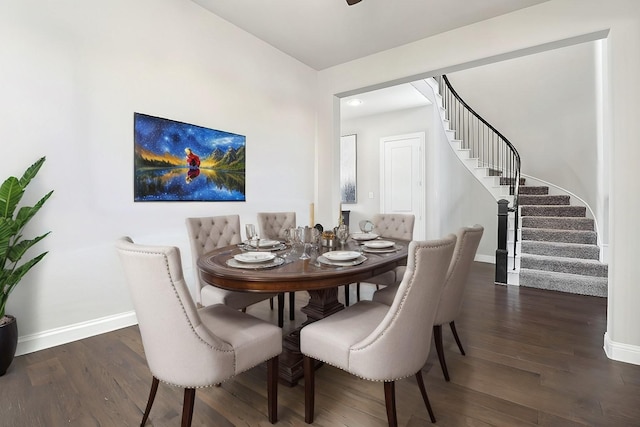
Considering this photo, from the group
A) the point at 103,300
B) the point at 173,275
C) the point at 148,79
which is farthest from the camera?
the point at 148,79

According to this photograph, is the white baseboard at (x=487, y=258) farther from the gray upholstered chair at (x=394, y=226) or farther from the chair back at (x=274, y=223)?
the chair back at (x=274, y=223)

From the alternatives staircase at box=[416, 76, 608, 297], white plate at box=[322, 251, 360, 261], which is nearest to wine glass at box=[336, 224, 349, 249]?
white plate at box=[322, 251, 360, 261]

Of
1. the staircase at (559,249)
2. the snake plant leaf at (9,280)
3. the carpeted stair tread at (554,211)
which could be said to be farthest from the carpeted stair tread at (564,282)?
the snake plant leaf at (9,280)

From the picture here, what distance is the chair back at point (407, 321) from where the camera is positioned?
4.26 feet

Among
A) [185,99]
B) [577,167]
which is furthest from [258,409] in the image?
[577,167]

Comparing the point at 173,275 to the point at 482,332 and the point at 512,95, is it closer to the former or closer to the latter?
the point at 482,332

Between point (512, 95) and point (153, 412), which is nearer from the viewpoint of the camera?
point (153, 412)

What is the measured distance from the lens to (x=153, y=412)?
1615 mm

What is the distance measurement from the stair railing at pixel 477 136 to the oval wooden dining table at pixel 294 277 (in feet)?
15.9

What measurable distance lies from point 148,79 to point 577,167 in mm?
6702

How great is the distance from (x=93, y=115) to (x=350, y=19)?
2586 millimetres

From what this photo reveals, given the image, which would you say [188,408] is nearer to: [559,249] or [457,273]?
[457,273]

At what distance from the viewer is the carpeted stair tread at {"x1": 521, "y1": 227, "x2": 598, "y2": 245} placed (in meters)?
4.31

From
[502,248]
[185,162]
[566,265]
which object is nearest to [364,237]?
[185,162]
